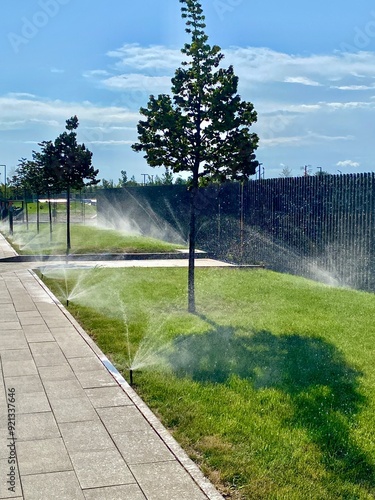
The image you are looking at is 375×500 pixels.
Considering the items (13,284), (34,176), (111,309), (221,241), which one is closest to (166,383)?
(111,309)

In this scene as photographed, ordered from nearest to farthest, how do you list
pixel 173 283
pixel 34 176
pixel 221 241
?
pixel 173 283, pixel 221 241, pixel 34 176

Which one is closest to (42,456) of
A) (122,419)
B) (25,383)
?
(122,419)

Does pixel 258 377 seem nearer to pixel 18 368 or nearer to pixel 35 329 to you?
pixel 18 368

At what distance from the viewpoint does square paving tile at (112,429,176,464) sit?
444cm

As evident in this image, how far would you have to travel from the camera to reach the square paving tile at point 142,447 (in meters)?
4.44

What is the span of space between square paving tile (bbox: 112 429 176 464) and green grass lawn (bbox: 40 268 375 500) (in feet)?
0.70

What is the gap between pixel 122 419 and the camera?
5219mm

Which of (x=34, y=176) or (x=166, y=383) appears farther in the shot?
(x=34, y=176)

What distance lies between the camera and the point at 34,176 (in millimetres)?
31828

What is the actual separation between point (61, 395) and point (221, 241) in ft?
50.7

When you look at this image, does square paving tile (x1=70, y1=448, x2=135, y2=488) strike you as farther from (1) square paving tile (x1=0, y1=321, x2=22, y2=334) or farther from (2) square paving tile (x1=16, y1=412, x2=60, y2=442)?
(1) square paving tile (x1=0, y1=321, x2=22, y2=334)

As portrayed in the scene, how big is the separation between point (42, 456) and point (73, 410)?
0.96m

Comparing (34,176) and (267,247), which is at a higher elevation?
Answer: (34,176)

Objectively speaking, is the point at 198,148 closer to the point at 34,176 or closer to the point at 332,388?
the point at 332,388
